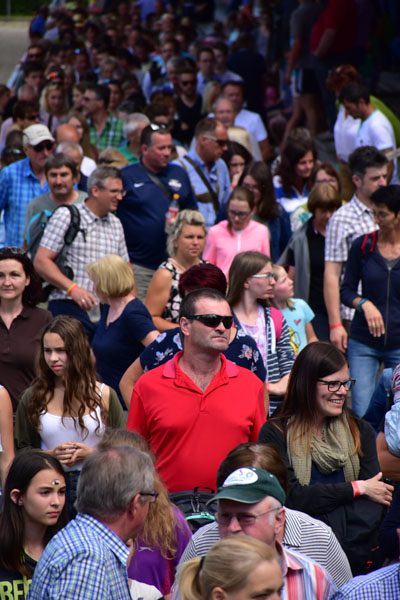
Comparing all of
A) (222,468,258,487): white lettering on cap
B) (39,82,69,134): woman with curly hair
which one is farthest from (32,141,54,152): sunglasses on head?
(222,468,258,487): white lettering on cap

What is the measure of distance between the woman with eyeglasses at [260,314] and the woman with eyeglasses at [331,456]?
68.4 inches

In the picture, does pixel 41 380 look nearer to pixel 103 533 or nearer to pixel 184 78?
pixel 103 533

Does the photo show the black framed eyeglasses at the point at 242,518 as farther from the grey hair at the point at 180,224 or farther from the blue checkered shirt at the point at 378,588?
the grey hair at the point at 180,224

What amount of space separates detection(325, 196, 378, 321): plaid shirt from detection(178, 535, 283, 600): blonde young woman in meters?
5.52

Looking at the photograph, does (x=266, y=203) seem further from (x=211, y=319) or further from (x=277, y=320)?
(x=211, y=319)

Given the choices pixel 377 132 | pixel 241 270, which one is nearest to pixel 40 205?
pixel 241 270

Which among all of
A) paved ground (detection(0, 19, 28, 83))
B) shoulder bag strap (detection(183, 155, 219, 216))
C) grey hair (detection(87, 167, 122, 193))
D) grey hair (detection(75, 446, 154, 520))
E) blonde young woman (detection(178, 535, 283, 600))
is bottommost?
paved ground (detection(0, 19, 28, 83))

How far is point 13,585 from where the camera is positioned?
5.27 meters

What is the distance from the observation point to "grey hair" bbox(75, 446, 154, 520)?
4.49 metres

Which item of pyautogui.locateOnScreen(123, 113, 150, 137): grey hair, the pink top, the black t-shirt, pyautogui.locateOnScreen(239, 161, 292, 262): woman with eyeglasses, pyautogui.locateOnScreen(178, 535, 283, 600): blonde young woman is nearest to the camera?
pyautogui.locateOnScreen(178, 535, 283, 600): blonde young woman

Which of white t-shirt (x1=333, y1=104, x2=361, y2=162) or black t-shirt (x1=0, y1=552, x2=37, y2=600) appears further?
white t-shirt (x1=333, y1=104, x2=361, y2=162)

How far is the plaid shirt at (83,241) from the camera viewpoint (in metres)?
9.38

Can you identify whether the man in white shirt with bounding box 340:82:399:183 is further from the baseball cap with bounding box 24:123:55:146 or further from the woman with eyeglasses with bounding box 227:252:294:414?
the woman with eyeglasses with bounding box 227:252:294:414

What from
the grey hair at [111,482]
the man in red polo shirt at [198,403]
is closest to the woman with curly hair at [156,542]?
the grey hair at [111,482]
